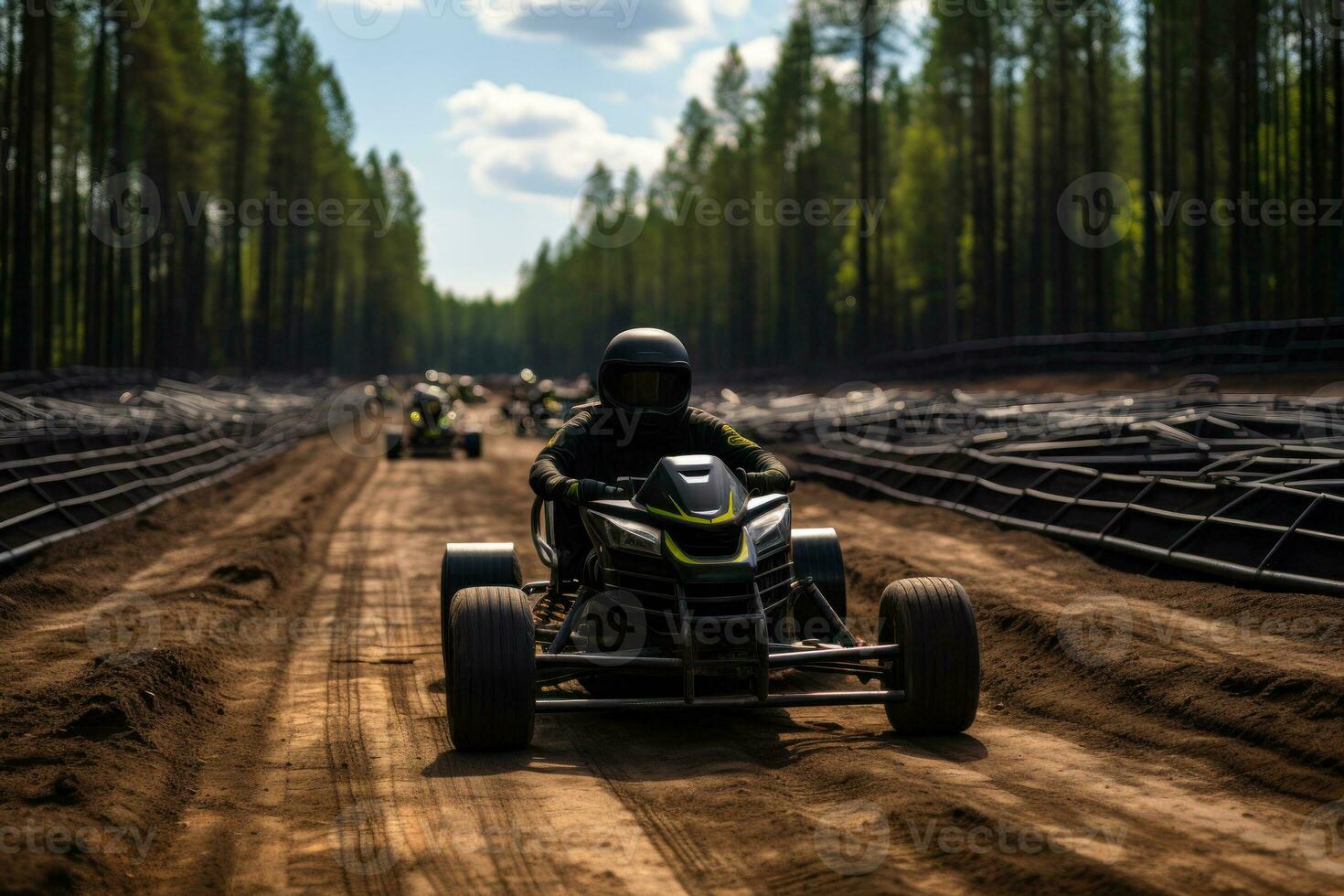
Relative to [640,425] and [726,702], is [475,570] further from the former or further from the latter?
[726,702]

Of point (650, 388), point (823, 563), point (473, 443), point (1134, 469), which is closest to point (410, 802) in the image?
point (650, 388)

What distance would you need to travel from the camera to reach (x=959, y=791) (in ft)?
17.4

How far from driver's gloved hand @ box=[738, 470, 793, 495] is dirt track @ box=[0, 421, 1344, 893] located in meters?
1.38

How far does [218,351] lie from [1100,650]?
77.7 metres

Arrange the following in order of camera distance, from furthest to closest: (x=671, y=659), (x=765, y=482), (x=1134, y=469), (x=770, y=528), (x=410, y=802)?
(x=1134, y=469) < (x=765, y=482) < (x=770, y=528) < (x=671, y=659) < (x=410, y=802)

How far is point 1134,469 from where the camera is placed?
14.4 metres

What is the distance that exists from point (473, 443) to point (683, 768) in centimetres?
2584

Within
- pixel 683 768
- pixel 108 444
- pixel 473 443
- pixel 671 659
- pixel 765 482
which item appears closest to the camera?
pixel 683 768

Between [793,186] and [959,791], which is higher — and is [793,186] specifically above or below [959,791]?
above

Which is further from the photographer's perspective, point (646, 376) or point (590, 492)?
point (646, 376)

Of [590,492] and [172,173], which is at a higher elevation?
[172,173]

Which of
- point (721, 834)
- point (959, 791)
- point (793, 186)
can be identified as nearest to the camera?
point (721, 834)

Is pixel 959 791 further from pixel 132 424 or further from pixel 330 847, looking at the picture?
pixel 132 424

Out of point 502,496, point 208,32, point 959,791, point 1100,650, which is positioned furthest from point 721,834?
point 208,32
